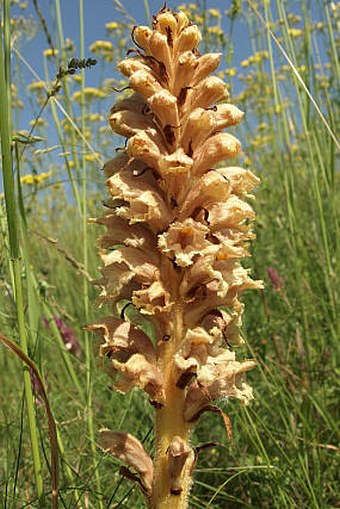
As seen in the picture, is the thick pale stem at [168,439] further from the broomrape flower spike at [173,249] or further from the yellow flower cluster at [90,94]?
the yellow flower cluster at [90,94]

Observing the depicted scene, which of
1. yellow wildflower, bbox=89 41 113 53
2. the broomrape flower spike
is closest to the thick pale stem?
the broomrape flower spike

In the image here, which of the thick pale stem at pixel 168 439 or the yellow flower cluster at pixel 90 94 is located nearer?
the thick pale stem at pixel 168 439

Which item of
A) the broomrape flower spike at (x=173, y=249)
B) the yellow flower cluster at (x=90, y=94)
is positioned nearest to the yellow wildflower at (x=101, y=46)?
Result: the yellow flower cluster at (x=90, y=94)

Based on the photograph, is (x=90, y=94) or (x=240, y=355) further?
(x=90, y=94)

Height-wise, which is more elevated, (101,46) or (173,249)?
(101,46)

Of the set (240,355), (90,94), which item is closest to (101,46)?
(90,94)

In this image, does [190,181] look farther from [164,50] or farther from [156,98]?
[164,50]

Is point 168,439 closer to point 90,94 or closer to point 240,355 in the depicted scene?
point 240,355
